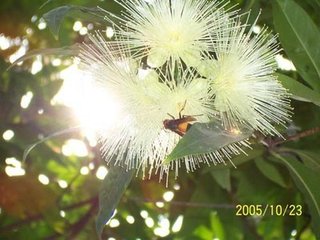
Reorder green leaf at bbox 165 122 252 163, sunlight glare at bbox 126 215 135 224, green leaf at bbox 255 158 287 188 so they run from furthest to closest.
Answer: sunlight glare at bbox 126 215 135 224
green leaf at bbox 255 158 287 188
green leaf at bbox 165 122 252 163

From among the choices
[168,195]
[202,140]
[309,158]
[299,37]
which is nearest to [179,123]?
[202,140]

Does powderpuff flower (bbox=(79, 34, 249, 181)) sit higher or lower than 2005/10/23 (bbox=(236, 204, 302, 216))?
lower

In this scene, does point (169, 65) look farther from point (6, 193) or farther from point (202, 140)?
Answer: point (6, 193)

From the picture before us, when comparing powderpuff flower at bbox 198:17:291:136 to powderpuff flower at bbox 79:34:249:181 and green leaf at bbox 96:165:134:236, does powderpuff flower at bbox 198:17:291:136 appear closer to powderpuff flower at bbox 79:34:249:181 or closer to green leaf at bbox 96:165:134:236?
powderpuff flower at bbox 79:34:249:181

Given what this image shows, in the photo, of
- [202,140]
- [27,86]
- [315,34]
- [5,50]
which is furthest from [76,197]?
[202,140]

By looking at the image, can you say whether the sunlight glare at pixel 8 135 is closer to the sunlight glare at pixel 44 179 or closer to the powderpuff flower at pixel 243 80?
the sunlight glare at pixel 44 179

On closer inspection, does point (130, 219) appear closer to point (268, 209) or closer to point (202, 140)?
point (268, 209)

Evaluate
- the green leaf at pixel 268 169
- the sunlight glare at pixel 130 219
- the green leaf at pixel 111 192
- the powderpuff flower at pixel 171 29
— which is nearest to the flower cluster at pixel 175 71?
the powderpuff flower at pixel 171 29

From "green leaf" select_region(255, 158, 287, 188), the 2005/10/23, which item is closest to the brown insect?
"green leaf" select_region(255, 158, 287, 188)
